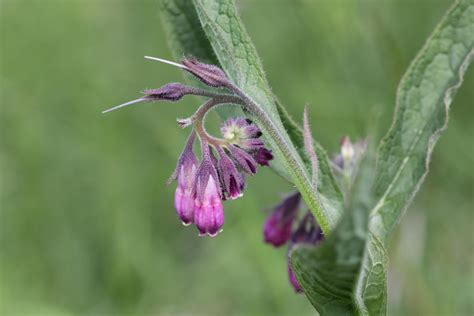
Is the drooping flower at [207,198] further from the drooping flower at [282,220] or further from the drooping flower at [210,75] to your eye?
the drooping flower at [282,220]

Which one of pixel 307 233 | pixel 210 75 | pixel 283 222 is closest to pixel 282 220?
pixel 283 222

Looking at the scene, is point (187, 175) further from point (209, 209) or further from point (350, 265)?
point (350, 265)

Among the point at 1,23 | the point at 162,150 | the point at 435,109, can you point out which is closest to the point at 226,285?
the point at 162,150

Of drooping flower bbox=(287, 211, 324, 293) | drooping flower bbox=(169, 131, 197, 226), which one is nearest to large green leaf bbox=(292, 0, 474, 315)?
drooping flower bbox=(287, 211, 324, 293)

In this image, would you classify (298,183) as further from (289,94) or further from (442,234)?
(289,94)

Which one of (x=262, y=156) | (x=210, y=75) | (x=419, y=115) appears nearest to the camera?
(x=210, y=75)
